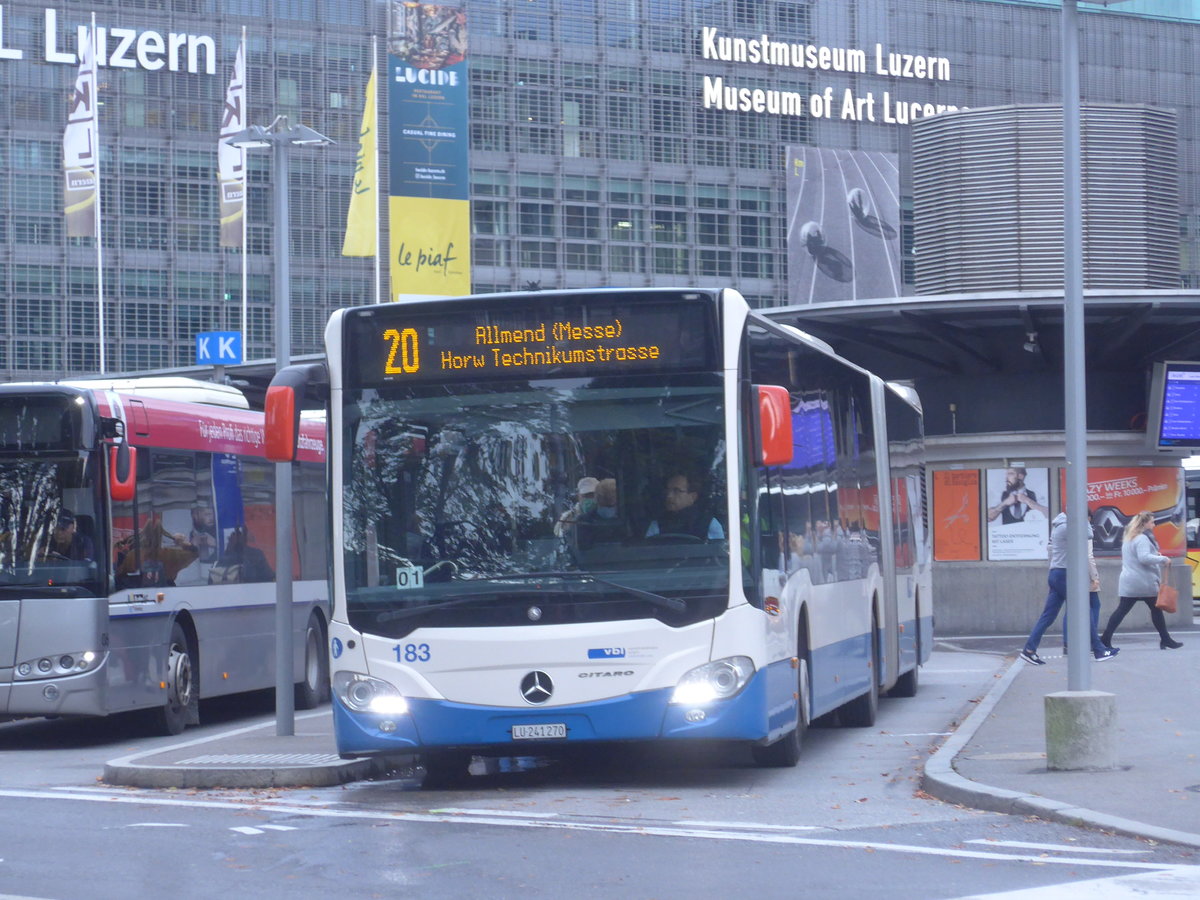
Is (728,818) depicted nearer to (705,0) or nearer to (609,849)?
(609,849)

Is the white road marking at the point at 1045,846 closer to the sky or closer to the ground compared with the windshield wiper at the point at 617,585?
closer to the ground

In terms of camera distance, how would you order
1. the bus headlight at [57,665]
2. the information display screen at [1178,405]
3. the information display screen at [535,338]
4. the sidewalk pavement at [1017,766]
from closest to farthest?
the sidewalk pavement at [1017,766] → the information display screen at [535,338] → the bus headlight at [57,665] → the information display screen at [1178,405]

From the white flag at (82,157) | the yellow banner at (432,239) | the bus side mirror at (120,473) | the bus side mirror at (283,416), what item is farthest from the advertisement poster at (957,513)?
the white flag at (82,157)

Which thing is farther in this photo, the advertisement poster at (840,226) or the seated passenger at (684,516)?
the advertisement poster at (840,226)

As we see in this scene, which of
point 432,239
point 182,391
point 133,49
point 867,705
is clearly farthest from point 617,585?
point 133,49

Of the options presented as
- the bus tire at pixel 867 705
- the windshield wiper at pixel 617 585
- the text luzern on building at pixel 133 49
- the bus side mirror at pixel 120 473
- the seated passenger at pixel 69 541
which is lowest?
the bus tire at pixel 867 705

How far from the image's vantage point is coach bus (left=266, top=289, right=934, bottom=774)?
11234 mm

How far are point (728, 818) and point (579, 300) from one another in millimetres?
3296

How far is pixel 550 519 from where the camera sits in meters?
11.4

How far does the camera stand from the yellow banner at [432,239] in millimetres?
43688

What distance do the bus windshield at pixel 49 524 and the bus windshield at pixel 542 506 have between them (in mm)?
4480

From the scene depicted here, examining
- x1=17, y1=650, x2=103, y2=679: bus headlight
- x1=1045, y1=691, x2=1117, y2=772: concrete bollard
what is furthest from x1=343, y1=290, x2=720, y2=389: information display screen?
x1=17, y1=650, x2=103, y2=679: bus headlight

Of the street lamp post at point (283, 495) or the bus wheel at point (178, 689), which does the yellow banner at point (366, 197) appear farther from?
the street lamp post at point (283, 495)

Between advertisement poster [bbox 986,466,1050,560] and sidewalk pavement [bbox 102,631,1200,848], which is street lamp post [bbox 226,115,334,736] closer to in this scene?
sidewalk pavement [bbox 102,631,1200,848]
